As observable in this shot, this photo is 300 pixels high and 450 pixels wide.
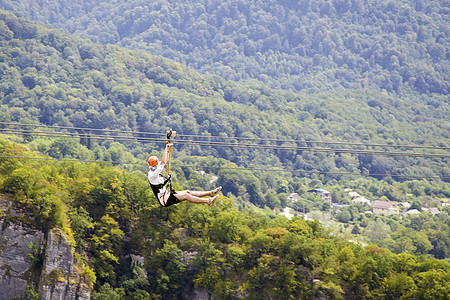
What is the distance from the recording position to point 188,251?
44.1 m

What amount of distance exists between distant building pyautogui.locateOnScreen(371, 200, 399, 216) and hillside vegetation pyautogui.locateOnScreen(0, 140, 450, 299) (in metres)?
105

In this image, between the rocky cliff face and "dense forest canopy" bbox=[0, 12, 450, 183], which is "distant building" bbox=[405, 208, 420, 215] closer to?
"dense forest canopy" bbox=[0, 12, 450, 183]

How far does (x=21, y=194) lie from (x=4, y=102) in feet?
351

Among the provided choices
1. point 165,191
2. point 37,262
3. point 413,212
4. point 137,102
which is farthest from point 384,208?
point 165,191

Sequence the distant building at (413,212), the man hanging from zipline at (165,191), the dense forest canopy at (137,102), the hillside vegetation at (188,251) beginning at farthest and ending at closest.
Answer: the dense forest canopy at (137,102)
the distant building at (413,212)
the hillside vegetation at (188,251)
the man hanging from zipline at (165,191)

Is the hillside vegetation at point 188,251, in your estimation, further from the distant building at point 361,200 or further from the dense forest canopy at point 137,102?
the distant building at point 361,200

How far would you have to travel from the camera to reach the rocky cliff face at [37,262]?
127 feet

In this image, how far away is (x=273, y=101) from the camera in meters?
200

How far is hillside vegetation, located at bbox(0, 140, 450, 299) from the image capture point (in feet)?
133

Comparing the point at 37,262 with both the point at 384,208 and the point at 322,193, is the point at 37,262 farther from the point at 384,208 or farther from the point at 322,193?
the point at 384,208

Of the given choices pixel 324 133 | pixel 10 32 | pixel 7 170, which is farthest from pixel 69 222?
pixel 324 133

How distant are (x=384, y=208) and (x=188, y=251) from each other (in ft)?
374

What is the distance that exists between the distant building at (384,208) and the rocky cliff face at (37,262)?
118607mm

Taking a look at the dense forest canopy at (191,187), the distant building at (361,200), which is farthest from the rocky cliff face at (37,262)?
the distant building at (361,200)
